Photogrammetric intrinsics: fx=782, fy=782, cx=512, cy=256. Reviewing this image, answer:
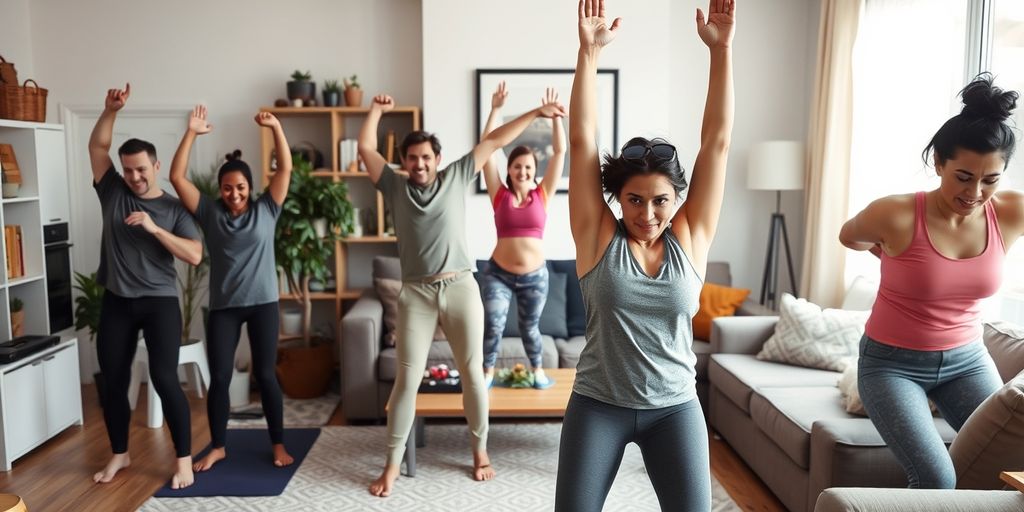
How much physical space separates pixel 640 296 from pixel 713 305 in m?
3.00

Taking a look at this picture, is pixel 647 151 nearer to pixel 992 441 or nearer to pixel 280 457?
pixel 992 441

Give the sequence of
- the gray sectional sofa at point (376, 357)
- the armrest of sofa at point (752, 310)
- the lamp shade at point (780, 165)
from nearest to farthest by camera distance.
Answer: the gray sectional sofa at point (376, 357)
the armrest of sofa at point (752, 310)
the lamp shade at point (780, 165)

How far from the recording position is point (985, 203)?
7.45 ft

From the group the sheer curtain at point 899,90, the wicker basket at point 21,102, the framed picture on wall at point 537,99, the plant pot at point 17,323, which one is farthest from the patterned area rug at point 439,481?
the wicker basket at point 21,102

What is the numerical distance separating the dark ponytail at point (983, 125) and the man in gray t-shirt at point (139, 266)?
2889 millimetres

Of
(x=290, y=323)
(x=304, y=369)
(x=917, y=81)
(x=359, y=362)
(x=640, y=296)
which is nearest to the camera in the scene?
(x=640, y=296)

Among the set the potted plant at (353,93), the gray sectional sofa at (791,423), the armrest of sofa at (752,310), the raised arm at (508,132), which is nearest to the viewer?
the gray sectional sofa at (791,423)

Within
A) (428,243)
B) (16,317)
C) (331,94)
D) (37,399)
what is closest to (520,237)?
(428,243)

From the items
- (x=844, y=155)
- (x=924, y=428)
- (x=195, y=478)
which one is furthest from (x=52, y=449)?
(x=844, y=155)

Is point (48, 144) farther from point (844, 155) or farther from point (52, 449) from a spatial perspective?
point (844, 155)

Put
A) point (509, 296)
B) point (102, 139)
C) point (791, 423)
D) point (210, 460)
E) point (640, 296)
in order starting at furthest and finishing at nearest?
point (509, 296) < point (210, 460) < point (102, 139) < point (791, 423) < point (640, 296)

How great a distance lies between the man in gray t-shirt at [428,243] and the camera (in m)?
3.19

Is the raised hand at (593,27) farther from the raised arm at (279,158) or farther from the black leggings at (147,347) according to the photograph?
the black leggings at (147,347)

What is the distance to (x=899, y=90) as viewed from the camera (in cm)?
411
